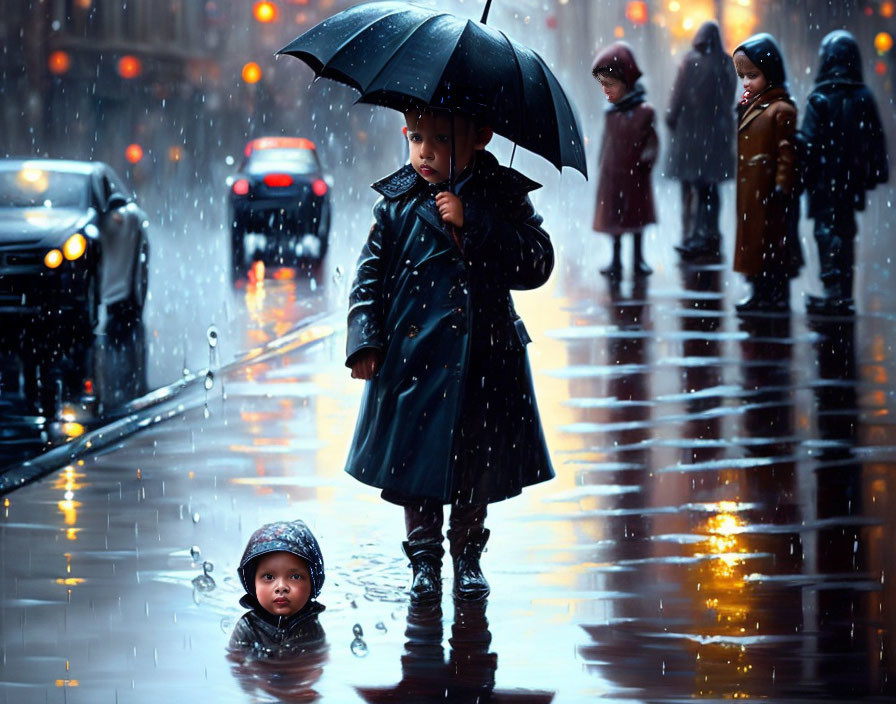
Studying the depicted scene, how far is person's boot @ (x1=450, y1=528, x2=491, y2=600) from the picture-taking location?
6.18 metres

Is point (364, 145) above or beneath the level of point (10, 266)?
above

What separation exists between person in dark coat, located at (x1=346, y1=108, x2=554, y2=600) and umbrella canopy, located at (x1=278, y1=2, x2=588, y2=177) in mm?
225

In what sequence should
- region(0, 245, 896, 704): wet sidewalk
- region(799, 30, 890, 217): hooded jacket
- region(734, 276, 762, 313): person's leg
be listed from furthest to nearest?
1. region(734, 276, 762, 313): person's leg
2. region(799, 30, 890, 217): hooded jacket
3. region(0, 245, 896, 704): wet sidewalk

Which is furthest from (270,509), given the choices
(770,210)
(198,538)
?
(770,210)

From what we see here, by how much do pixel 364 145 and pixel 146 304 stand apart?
44594mm

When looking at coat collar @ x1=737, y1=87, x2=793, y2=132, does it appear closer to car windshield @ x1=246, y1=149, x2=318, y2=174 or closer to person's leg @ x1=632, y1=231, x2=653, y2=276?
person's leg @ x1=632, y1=231, x2=653, y2=276

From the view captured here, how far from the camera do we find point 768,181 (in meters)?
13.1

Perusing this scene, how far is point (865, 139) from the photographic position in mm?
12969

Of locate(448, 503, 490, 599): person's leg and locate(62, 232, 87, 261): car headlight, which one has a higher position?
locate(62, 232, 87, 261): car headlight

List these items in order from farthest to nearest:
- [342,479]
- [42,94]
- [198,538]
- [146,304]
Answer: [42,94] → [146,304] → [342,479] → [198,538]

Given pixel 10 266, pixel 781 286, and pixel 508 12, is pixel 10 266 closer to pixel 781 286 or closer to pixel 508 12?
pixel 781 286

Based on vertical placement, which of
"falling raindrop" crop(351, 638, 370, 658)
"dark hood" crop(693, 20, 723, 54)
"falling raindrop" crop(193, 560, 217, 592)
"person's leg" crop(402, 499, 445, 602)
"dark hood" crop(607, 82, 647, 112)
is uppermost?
"dark hood" crop(693, 20, 723, 54)

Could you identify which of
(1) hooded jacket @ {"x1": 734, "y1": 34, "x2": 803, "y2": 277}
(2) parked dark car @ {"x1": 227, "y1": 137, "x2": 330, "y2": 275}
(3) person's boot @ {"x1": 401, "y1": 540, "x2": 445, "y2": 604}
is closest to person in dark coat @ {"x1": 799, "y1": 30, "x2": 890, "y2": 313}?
(1) hooded jacket @ {"x1": 734, "y1": 34, "x2": 803, "y2": 277}

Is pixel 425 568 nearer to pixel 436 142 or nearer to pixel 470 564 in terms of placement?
pixel 470 564
